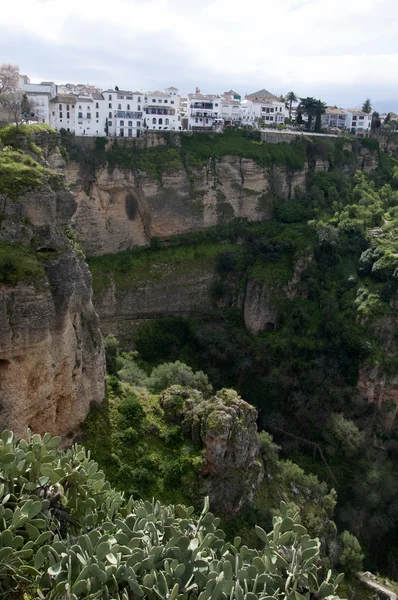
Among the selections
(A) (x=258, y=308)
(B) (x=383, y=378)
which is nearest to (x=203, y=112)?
(A) (x=258, y=308)

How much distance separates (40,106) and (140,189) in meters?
9.11

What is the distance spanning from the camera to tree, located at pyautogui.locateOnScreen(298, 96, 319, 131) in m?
54.9

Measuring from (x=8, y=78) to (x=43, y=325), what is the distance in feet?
64.5

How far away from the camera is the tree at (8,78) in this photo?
29.9 metres

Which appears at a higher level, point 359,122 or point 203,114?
point 359,122

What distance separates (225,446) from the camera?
20.8 metres

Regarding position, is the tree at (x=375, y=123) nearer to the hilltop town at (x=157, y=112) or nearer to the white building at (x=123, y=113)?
the hilltop town at (x=157, y=112)

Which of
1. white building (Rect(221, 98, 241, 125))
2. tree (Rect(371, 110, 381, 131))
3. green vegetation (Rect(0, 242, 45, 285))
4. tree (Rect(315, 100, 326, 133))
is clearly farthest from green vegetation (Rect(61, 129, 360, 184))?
green vegetation (Rect(0, 242, 45, 285))

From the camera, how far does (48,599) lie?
909 cm

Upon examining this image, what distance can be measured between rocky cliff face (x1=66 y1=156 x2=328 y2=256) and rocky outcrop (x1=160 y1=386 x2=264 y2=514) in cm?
1990

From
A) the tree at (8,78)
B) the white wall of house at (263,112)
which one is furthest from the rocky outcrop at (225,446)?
the white wall of house at (263,112)

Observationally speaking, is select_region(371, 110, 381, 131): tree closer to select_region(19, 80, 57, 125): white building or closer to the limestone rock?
select_region(19, 80, 57, 125): white building

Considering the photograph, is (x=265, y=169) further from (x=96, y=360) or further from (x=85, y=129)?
(x=96, y=360)

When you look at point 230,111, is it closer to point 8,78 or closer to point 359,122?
point 359,122
